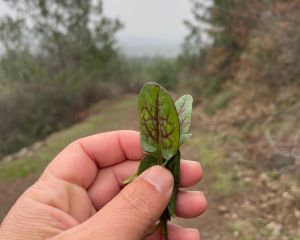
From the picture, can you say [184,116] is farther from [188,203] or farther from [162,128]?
[188,203]

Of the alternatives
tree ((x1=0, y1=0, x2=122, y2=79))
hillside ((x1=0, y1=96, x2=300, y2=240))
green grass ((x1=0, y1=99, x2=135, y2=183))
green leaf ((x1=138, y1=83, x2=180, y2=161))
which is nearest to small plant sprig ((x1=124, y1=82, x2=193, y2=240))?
green leaf ((x1=138, y1=83, x2=180, y2=161))

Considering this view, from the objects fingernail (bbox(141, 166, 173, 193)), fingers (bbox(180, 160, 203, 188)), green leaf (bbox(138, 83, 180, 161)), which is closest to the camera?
green leaf (bbox(138, 83, 180, 161))

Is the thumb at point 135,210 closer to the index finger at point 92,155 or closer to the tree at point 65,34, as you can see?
the index finger at point 92,155

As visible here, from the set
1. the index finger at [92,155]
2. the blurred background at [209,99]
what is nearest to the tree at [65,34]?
the blurred background at [209,99]

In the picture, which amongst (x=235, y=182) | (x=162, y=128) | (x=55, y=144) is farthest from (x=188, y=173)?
(x=55, y=144)

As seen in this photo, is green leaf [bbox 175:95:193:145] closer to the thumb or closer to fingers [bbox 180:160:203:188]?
the thumb

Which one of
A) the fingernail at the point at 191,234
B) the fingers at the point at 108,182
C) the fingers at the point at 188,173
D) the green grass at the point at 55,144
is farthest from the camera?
the green grass at the point at 55,144
